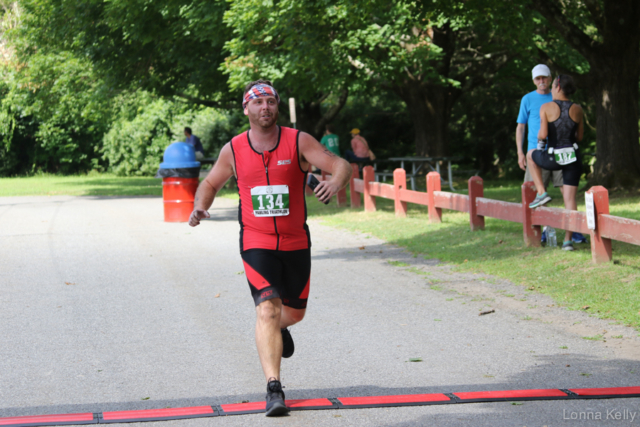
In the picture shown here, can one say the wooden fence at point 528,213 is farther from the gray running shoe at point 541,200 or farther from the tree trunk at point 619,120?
the tree trunk at point 619,120

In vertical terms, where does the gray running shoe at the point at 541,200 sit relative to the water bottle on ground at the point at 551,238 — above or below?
above

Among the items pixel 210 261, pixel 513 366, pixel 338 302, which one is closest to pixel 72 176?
pixel 210 261

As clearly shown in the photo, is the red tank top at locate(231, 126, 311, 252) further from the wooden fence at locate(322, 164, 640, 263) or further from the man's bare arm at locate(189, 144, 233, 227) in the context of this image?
the wooden fence at locate(322, 164, 640, 263)

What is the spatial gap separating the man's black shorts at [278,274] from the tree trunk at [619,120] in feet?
39.7

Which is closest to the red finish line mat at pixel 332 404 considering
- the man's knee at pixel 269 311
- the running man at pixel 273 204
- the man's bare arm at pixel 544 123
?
the running man at pixel 273 204

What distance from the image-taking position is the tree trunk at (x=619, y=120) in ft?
49.7

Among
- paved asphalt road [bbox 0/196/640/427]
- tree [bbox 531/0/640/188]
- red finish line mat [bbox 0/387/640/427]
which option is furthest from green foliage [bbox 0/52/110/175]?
red finish line mat [bbox 0/387/640/427]

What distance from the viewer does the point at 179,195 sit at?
1433 centimetres

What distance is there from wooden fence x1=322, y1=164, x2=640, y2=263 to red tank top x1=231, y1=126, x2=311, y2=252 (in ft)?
13.2

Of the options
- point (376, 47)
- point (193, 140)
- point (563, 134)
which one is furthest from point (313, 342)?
point (193, 140)

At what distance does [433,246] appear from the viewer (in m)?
10.5

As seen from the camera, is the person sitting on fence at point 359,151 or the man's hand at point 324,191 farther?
the person sitting on fence at point 359,151

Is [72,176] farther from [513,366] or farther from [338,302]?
[513,366]

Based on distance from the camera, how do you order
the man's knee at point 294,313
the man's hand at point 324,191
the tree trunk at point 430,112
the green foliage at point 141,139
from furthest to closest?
the green foliage at point 141,139 → the tree trunk at point 430,112 → the man's knee at point 294,313 → the man's hand at point 324,191
